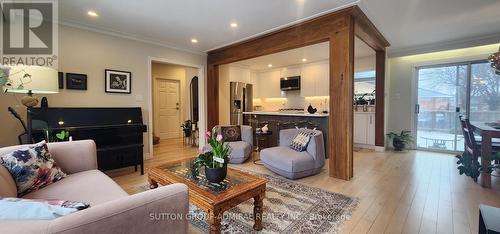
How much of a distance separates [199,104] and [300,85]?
124 inches

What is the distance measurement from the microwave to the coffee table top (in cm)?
505

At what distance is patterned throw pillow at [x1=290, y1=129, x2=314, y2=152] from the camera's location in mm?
3350

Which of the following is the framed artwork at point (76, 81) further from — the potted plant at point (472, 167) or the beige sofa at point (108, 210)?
the potted plant at point (472, 167)

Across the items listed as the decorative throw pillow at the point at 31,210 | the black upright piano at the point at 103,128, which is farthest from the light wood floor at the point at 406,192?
the decorative throw pillow at the point at 31,210

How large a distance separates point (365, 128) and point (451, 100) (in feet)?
5.98

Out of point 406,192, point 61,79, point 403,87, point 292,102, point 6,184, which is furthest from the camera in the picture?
point 292,102

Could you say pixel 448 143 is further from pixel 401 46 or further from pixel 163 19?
pixel 163 19

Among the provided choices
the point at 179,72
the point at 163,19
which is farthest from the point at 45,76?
the point at 179,72

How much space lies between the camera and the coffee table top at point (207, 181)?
1.65 m

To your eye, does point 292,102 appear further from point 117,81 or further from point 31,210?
point 31,210

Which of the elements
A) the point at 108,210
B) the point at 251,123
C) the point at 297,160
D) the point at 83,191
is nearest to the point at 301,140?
the point at 297,160

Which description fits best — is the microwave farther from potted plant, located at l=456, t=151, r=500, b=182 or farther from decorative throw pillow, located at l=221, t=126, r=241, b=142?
potted plant, located at l=456, t=151, r=500, b=182

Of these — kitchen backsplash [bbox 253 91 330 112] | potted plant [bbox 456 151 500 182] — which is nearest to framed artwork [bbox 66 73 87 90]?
kitchen backsplash [bbox 253 91 330 112]

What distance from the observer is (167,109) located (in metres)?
7.05
